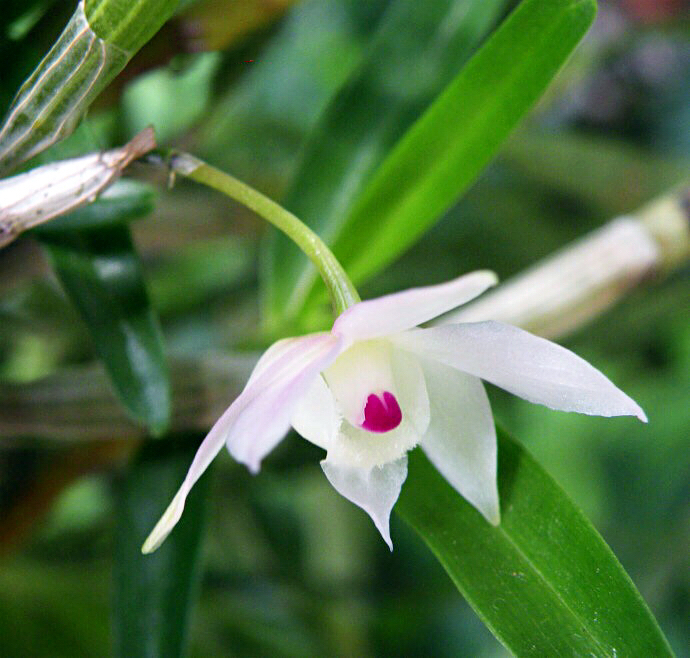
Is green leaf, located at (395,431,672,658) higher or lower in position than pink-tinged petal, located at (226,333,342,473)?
lower

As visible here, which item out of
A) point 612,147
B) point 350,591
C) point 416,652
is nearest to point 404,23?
point 612,147

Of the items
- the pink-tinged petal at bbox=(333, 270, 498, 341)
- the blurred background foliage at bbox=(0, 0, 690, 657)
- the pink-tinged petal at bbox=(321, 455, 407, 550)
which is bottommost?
the blurred background foliage at bbox=(0, 0, 690, 657)

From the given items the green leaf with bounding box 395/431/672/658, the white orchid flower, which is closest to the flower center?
the white orchid flower

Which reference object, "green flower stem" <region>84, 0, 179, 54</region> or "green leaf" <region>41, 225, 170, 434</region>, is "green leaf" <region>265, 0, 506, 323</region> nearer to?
"green leaf" <region>41, 225, 170, 434</region>

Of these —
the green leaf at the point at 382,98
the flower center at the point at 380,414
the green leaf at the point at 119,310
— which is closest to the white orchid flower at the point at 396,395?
the flower center at the point at 380,414

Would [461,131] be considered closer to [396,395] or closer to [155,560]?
[396,395]

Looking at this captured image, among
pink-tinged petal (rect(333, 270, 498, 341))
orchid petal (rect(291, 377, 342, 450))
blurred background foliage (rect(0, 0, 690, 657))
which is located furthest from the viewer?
blurred background foliage (rect(0, 0, 690, 657))

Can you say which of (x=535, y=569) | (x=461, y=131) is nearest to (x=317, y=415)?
(x=535, y=569)
